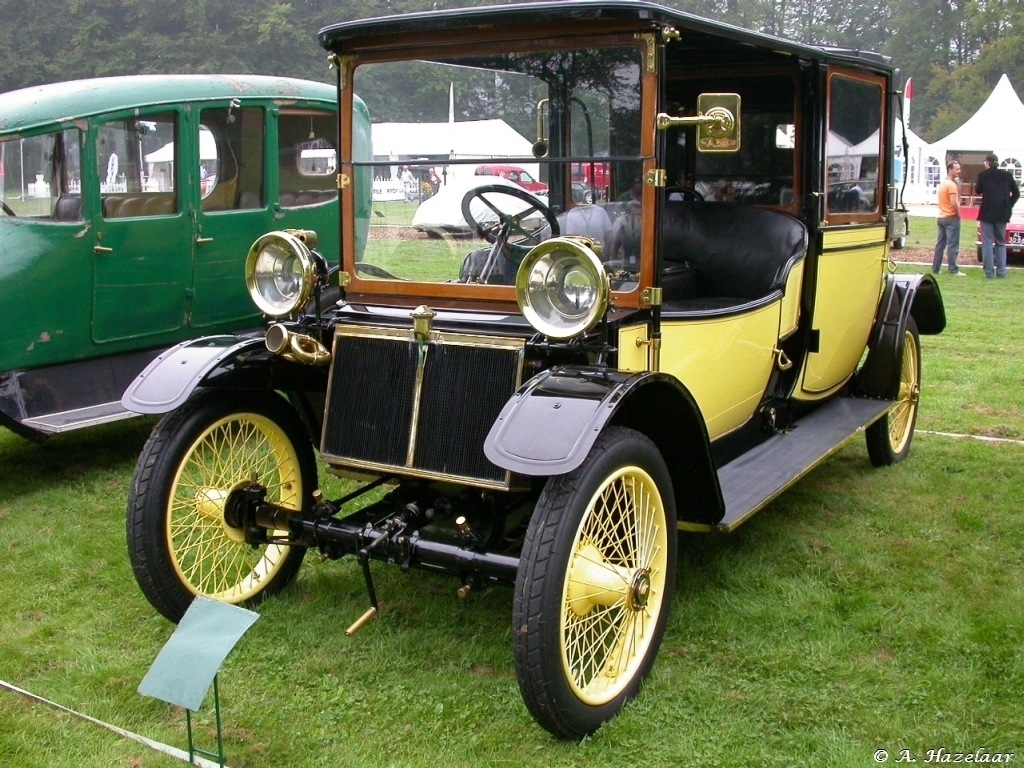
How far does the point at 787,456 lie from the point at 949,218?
441 inches

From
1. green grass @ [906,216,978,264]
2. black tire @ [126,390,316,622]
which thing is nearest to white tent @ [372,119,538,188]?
black tire @ [126,390,316,622]

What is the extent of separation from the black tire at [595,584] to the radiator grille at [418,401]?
0.41 metres

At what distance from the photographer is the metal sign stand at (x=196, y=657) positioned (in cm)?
276

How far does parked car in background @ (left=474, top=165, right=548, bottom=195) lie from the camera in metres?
3.76

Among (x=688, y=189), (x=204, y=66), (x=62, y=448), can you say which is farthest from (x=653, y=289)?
(x=204, y=66)

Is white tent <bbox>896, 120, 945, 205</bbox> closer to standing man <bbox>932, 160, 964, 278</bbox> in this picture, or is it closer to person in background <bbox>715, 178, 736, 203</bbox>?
standing man <bbox>932, 160, 964, 278</bbox>

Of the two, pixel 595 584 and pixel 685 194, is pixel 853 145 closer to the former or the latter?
pixel 685 194

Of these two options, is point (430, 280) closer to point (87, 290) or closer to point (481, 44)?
point (481, 44)

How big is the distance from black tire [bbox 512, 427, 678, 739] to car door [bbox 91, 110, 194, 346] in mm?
3833

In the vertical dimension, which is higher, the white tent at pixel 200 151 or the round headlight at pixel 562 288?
the white tent at pixel 200 151

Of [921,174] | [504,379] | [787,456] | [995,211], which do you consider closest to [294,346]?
[504,379]

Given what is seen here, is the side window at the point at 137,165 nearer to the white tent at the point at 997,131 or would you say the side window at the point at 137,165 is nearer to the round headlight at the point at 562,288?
the round headlight at the point at 562,288

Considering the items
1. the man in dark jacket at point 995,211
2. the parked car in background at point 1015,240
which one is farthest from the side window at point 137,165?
the parked car in background at point 1015,240

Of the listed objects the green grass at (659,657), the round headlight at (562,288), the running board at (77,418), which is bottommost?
the green grass at (659,657)
